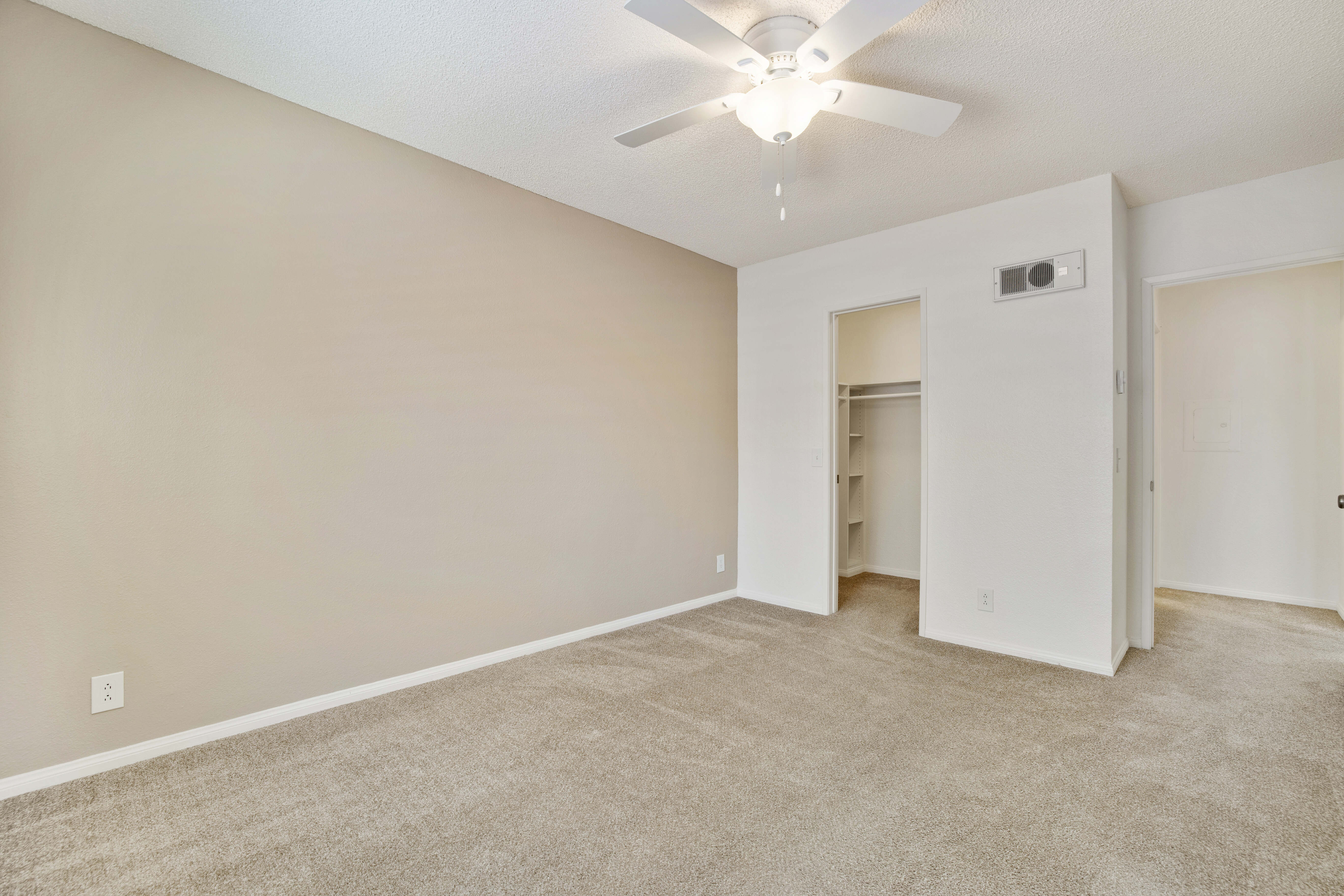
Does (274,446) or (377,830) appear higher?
(274,446)

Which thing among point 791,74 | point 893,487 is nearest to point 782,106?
point 791,74

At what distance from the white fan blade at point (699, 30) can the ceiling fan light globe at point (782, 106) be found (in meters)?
0.08

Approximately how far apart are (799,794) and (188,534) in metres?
2.27

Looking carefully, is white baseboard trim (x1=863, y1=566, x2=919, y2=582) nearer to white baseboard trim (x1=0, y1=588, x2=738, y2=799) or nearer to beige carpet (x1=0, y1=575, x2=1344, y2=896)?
beige carpet (x1=0, y1=575, x2=1344, y2=896)

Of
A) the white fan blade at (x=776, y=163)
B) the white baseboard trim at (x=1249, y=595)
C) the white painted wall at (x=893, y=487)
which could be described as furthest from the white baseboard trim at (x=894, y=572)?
the white fan blade at (x=776, y=163)

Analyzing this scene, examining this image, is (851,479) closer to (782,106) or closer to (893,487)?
(893,487)

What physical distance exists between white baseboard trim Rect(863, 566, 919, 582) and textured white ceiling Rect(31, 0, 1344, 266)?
2.94 meters

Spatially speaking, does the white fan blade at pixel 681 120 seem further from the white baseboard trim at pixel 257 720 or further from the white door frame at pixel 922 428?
the white baseboard trim at pixel 257 720

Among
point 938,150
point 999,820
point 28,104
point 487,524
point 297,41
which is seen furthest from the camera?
point 487,524

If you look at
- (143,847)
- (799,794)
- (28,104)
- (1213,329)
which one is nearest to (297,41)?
(28,104)

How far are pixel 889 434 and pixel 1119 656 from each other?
2.41 meters

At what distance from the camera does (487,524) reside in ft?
9.92

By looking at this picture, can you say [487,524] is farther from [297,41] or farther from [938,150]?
[938,150]

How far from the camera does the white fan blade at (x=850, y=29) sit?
156 cm
